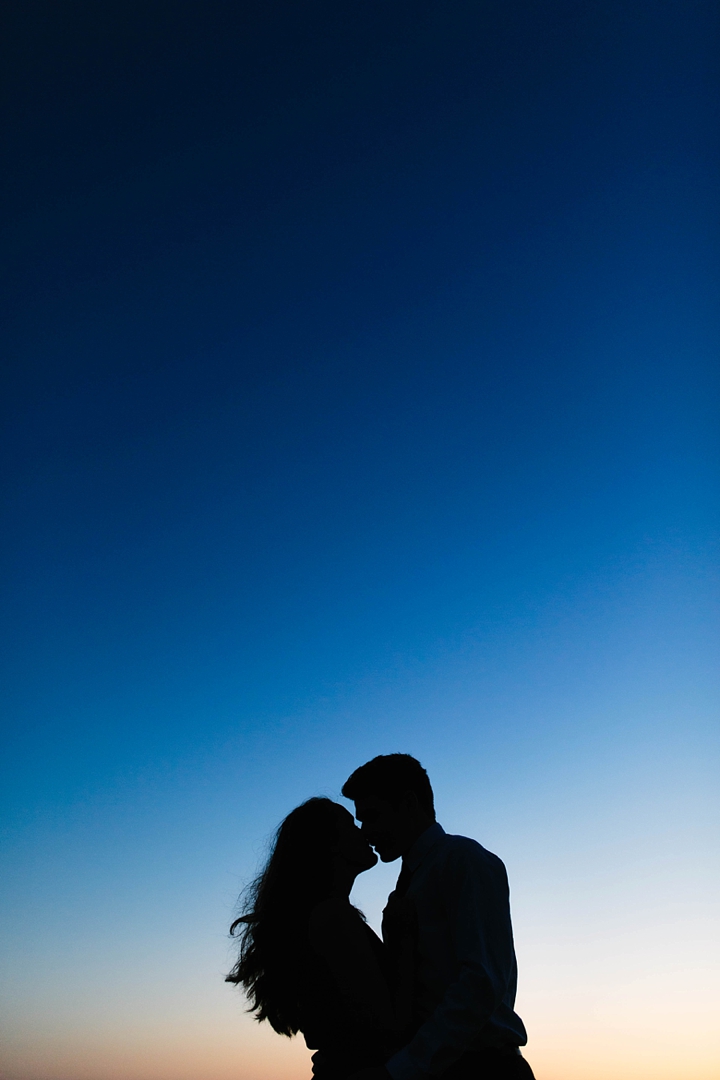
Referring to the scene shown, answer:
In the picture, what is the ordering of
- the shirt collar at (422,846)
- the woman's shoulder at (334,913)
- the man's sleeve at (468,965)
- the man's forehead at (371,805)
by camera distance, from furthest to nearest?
the man's forehead at (371,805), the shirt collar at (422,846), the woman's shoulder at (334,913), the man's sleeve at (468,965)

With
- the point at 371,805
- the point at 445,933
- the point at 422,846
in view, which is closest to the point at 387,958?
the point at 445,933

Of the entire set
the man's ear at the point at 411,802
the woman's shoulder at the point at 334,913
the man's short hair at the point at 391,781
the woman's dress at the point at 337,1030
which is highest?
the man's short hair at the point at 391,781

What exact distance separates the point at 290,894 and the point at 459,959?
0.68 meters

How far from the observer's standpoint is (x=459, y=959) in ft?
10.1

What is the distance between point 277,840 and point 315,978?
0.57m

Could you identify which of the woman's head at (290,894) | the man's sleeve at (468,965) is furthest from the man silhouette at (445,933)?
the woman's head at (290,894)

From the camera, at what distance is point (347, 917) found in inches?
122

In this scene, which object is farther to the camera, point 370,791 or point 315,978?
point 370,791

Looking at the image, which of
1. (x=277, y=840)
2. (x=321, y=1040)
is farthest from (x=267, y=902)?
(x=321, y=1040)

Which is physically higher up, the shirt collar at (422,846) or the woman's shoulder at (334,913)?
the shirt collar at (422,846)

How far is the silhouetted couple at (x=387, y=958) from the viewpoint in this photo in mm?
2957

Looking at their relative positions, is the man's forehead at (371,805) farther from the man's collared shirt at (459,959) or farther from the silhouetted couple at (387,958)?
the man's collared shirt at (459,959)

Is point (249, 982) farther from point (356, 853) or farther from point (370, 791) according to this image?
point (370, 791)

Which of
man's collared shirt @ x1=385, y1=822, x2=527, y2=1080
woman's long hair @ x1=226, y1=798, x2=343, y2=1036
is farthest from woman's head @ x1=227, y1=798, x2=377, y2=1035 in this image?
man's collared shirt @ x1=385, y1=822, x2=527, y2=1080
